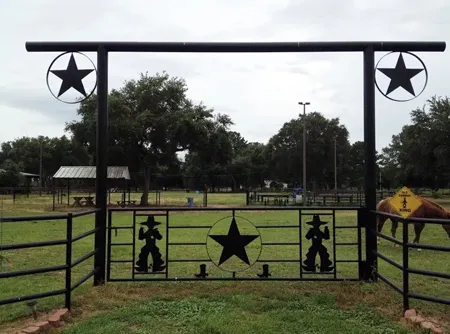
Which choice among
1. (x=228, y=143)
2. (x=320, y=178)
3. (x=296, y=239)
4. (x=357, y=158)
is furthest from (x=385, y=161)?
(x=296, y=239)

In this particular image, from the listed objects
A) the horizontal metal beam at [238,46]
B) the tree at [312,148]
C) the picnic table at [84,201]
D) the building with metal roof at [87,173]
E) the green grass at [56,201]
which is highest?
the tree at [312,148]

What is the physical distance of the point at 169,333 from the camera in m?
4.31

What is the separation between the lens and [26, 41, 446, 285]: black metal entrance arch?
623cm

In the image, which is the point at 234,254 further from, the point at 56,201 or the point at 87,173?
the point at 56,201

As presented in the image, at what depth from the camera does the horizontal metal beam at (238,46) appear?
246 inches

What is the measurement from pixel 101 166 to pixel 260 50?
2.81m

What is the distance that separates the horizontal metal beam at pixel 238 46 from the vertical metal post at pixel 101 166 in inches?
10.0

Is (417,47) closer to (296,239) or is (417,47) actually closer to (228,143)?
(296,239)

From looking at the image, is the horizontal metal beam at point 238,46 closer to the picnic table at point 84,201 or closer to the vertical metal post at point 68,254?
the vertical metal post at point 68,254

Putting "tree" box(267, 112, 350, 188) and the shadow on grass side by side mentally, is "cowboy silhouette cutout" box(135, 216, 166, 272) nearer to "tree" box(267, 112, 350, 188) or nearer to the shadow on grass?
the shadow on grass

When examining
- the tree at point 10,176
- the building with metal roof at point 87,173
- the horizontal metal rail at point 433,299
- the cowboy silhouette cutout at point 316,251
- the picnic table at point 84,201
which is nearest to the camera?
the horizontal metal rail at point 433,299

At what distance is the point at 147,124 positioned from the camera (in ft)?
104

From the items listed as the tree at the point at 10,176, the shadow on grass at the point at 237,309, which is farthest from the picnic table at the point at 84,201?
the tree at the point at 10,176

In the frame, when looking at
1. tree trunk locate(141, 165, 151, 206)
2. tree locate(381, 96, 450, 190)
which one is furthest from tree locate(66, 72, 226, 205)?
tree locate(381, 96, 450, 190)
